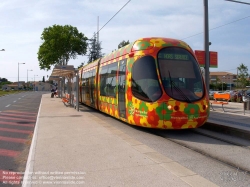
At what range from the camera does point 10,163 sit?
6.46 metres

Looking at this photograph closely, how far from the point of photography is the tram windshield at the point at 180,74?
8.92 metres

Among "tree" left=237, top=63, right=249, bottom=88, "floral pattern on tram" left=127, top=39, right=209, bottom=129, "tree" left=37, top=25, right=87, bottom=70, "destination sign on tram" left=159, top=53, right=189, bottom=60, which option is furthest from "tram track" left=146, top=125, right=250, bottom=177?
"tree" left=237, top=63, right=249, bottom=88

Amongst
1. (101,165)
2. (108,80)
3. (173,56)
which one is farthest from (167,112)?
(108,80)

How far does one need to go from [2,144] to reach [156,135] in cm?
477

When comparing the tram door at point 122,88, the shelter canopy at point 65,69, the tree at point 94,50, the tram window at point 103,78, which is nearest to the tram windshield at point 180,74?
the tram door at point 122,88

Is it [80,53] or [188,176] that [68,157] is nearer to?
[188,176]

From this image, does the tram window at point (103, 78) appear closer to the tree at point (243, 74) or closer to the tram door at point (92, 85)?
the tram door at point (92, 85)

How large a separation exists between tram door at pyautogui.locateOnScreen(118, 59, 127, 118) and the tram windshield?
1.72 meters

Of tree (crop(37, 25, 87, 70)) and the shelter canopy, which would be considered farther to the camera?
tree (crop(37, 25, 87, 70))

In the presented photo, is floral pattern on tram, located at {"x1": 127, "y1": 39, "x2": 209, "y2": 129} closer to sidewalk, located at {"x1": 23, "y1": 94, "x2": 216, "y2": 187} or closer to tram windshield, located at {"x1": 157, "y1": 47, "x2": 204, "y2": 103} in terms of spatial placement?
tram windshield, located at {"x1": 157, "y1": 47, "x2": 204, "y2": 103}

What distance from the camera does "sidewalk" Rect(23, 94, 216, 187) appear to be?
4775 millimetres

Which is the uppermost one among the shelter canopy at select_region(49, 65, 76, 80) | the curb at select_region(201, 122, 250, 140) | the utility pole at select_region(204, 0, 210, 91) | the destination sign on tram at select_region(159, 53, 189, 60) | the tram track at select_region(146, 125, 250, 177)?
the utility pole at select_region(204, 0, 210, 91)

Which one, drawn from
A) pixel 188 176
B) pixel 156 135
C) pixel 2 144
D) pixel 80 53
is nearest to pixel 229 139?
pixel 156 135

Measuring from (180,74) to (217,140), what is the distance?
237 cm
